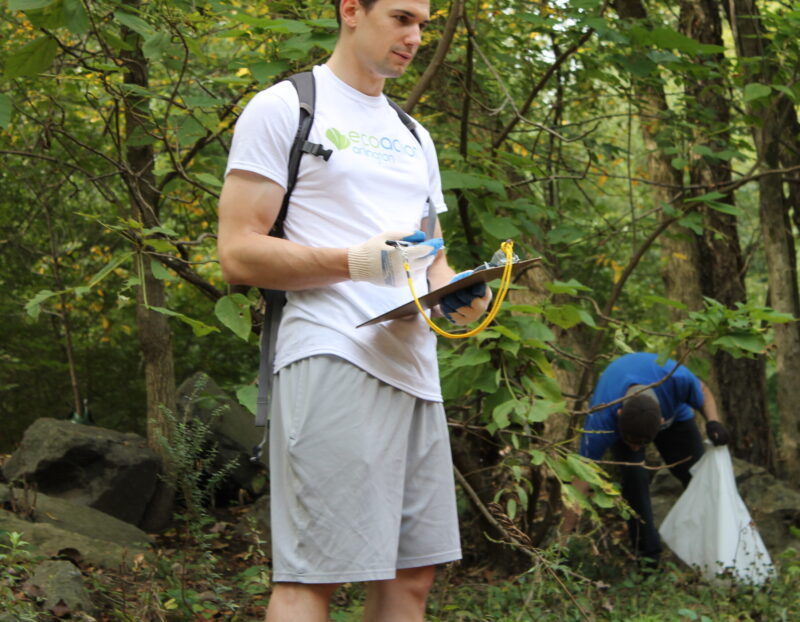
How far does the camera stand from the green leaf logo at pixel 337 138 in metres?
2.28

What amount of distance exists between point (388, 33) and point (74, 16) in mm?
1187

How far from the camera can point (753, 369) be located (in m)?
7.40

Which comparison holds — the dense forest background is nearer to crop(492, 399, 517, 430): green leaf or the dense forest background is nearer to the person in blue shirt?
crop(492, 399, 517, 430): green leaf

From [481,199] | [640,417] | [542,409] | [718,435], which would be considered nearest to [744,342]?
A: [542,409]

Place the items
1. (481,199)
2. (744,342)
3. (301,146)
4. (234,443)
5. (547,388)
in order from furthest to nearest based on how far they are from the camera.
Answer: (234,443) → (481,199) → (547,388) → (744,342) → (301,146)

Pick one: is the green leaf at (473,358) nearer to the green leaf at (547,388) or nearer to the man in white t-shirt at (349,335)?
the green leaf at (547,388)

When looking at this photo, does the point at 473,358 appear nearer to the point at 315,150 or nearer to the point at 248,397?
the point at 248,397

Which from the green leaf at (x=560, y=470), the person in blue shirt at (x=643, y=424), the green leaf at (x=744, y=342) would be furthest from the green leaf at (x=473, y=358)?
the person in blue shirt at (x=643, y=424)

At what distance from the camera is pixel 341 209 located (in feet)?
7.51

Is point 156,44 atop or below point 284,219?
atop

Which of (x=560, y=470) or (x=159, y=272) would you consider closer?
(x=159, y=272)

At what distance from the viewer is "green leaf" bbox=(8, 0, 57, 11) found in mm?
2857

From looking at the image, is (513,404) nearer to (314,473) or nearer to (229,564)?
(314,473)

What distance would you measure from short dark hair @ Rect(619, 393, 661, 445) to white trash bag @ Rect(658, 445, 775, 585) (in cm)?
33
